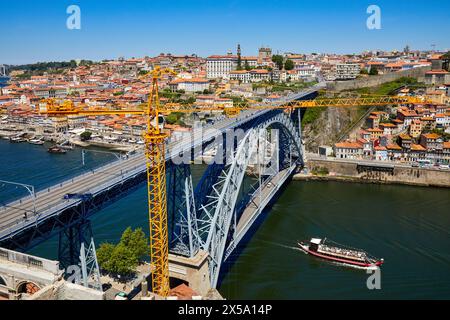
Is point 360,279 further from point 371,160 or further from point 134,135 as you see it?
point 134,135

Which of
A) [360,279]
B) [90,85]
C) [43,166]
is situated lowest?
[360,279]

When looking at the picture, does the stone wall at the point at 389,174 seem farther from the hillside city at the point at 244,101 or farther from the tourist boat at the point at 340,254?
the tourist boat at the point at 340,254

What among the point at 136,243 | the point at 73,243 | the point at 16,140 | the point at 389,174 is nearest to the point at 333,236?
the point at 136,243

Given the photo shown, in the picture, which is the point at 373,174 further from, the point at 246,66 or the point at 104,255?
the point at 246,66

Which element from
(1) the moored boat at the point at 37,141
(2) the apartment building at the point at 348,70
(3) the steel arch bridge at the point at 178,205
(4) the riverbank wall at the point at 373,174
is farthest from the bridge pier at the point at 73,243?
(2) the apartment building at the point at 348,70

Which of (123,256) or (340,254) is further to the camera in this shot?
(340,254)
